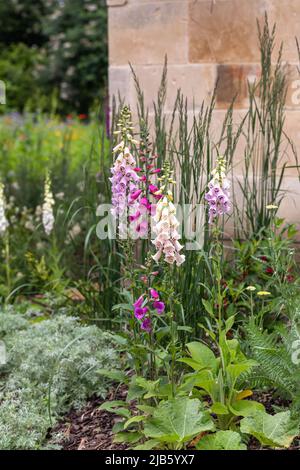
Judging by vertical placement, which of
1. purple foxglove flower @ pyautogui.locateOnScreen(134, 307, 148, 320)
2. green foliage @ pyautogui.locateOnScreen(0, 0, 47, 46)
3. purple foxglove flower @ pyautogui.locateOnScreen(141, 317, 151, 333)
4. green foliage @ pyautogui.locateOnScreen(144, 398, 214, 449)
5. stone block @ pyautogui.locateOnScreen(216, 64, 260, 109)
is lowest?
green foliage @ pyautogui.locateOnScreen(144, 398, 214, 449)

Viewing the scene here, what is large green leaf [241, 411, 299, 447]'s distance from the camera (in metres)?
2.79

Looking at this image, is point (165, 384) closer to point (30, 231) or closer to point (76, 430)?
point (76, 430)

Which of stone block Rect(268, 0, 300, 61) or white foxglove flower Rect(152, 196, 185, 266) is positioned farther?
stone block Rect(268, 0, 300, 61)

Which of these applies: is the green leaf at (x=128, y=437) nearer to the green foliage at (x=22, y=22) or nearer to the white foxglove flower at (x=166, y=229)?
the white foxglove flower at (x=166, y=229)

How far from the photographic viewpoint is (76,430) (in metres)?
3.26

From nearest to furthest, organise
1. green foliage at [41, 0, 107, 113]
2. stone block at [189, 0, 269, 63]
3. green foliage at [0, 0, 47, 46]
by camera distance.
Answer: stone block at [189, 0, 269, 63] → green foliage at [41, 0, 107, 113] → green foliage at [0, 0, 47, 46]

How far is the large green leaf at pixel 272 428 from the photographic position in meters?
2.79

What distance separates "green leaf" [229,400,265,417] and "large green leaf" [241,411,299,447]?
0.12 feet

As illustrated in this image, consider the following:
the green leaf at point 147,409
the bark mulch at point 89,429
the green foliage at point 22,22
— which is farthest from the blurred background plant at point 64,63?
the green leaf at point 147,409

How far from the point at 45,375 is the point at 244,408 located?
99cm

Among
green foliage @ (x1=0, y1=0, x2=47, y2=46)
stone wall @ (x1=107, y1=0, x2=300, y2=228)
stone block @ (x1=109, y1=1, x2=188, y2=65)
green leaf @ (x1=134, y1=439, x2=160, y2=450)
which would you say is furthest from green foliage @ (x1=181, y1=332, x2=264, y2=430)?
green foliage @ (x1=0, y1=0, x2=47, y2=46)

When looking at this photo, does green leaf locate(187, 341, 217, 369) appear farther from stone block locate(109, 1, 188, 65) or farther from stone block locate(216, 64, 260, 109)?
stone block locate(109, 1, 188, 65)
